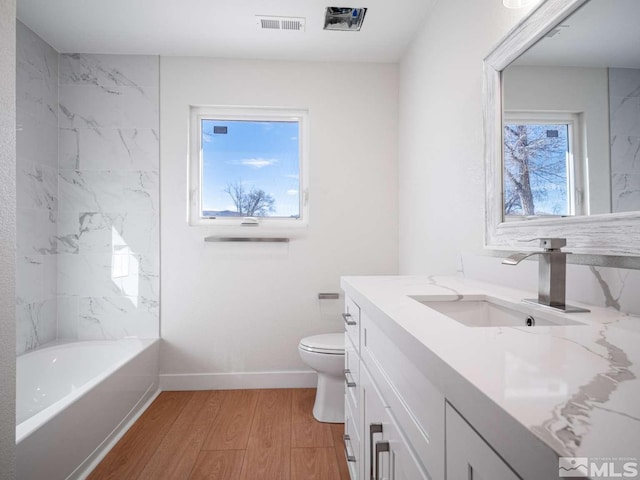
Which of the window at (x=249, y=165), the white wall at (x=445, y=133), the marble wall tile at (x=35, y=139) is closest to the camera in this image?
the white wall at (x=445, y=133)

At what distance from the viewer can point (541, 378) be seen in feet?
1.48

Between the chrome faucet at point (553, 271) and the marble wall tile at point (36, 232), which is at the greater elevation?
the marble wall tile at point (36, 232)

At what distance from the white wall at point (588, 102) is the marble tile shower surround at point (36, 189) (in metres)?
2.76

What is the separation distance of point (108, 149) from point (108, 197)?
1.15ft

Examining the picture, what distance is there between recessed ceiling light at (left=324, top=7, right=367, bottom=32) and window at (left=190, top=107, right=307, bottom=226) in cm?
65

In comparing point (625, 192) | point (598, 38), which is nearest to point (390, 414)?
point (625, 192)

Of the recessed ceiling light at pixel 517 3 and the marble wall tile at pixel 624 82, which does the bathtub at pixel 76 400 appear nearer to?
the marble wall tile at pixel 624 82

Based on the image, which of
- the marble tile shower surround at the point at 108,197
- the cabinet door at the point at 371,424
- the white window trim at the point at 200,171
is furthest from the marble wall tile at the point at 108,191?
the cabinet door at the point at 371,424

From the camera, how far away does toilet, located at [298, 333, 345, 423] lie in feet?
6.48

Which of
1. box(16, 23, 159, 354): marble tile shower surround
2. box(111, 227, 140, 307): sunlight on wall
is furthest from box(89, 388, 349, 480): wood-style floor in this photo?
box(111, 227, 140, 307): sunlight on wall

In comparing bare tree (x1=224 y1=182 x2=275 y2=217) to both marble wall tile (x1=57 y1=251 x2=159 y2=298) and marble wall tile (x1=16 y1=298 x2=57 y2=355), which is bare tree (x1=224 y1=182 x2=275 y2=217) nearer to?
marble wall tile (x1=57 y1=251 x2=159 y2=298)

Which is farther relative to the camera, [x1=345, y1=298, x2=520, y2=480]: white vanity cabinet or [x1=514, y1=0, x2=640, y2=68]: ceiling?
[x1=514, y1=0, x2=640, y2=68]: ceiling

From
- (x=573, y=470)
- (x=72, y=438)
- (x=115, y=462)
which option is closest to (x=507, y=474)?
(x=573, y=470)

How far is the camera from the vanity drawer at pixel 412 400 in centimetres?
57
